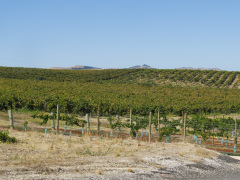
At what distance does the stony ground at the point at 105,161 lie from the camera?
977 cm

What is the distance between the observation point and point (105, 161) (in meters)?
11.3

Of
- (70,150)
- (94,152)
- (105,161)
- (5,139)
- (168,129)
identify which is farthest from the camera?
(168,129)

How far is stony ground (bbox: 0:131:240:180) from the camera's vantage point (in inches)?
385

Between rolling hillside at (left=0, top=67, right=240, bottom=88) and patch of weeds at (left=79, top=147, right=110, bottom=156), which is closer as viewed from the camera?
patch of weeds at (left=79, top=147, right=110, bottom=156)

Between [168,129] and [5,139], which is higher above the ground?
[5,139]

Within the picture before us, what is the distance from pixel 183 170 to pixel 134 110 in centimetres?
2873

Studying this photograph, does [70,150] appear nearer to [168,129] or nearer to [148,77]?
[168,129]

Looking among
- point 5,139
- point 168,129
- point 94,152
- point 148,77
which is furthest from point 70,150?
point 148,77

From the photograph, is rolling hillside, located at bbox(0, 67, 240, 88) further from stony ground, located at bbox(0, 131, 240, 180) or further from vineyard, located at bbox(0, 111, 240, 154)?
stony ground, located at bbox(0, 131, 240, 180)

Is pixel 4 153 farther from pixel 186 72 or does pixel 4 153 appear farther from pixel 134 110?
pixel 186 72

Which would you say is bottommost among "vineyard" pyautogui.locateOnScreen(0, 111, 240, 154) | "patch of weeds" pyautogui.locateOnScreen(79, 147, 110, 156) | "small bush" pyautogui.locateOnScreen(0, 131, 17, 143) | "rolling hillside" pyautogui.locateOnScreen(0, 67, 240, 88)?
"vineyard" pyautogui.locateOnScreen(0, 111, 240, 154)

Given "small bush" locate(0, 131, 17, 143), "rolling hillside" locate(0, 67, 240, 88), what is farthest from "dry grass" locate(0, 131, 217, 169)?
"rolling hillside" locate(0, 67, 240, 88)

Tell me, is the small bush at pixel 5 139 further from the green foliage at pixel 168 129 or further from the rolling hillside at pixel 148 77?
the rolling hillside at pixel 148 77

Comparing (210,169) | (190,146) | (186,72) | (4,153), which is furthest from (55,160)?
(186,72)
